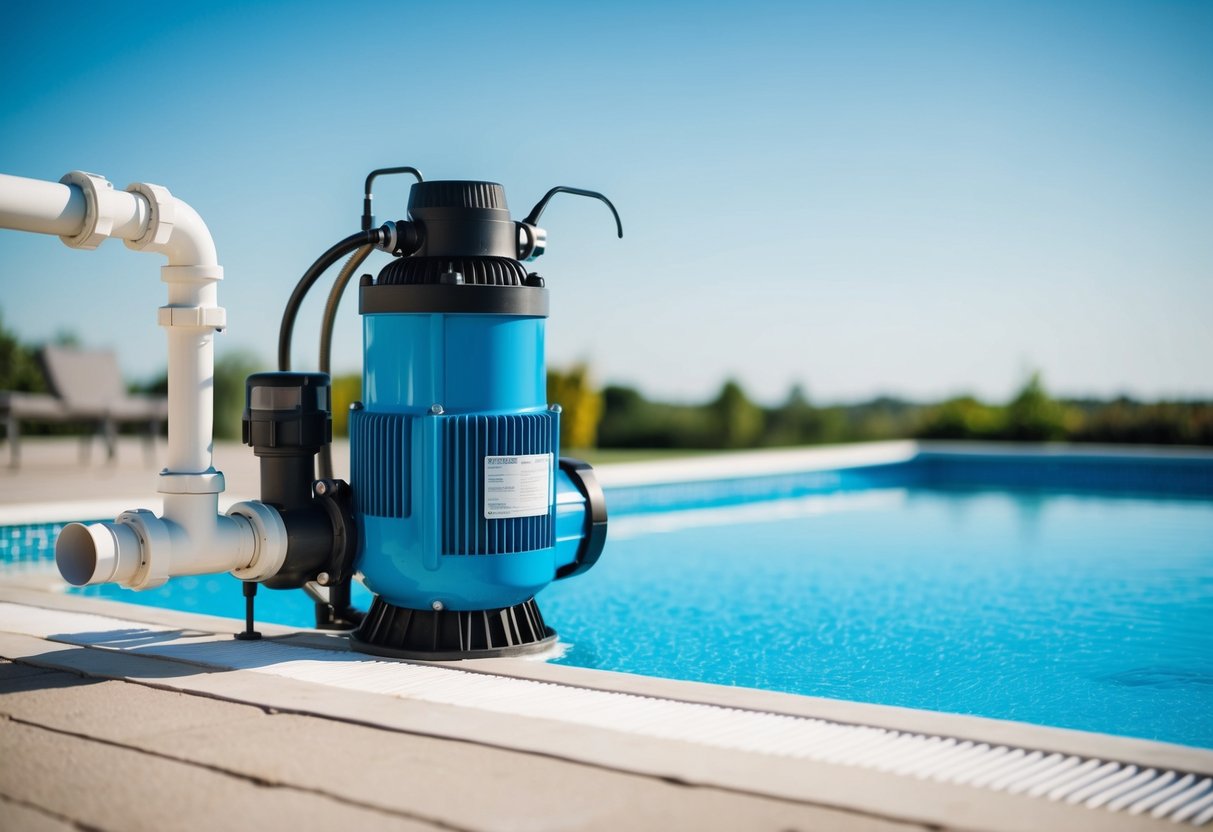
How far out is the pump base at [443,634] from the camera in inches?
134

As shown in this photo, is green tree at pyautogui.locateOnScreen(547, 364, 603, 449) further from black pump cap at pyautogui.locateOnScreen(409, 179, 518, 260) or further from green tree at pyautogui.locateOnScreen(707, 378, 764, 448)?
black pump cap at pyautogui.locateOnScreen(409, 179, 518, 260)

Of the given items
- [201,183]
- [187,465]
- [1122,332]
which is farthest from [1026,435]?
[187,465]

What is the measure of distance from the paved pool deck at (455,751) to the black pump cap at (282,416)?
630 mm

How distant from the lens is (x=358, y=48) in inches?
535

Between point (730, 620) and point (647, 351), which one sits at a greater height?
point (647, 351)

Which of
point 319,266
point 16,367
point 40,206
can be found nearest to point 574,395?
point 16,367

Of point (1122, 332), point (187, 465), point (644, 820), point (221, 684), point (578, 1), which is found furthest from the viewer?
point (1122, 332)

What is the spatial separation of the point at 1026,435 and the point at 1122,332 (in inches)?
140

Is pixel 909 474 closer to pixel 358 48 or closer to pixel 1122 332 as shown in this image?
pixel 1122 332

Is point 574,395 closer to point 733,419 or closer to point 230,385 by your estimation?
point 733,419

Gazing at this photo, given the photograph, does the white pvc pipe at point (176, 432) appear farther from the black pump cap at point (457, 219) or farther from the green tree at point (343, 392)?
the green tree at point (343, 392)

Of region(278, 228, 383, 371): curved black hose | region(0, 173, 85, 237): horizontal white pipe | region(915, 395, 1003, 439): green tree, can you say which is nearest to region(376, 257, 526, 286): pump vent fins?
region(278, 228, 383, 371): curved black hose

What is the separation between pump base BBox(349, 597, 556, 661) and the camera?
134 inches

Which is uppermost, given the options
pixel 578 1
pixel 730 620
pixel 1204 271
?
pixel 578 1
